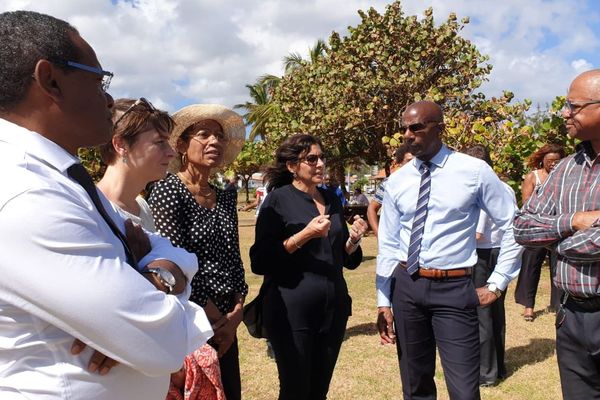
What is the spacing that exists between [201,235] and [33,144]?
5.46 feet

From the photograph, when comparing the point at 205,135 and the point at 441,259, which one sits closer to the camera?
the point at 205,135

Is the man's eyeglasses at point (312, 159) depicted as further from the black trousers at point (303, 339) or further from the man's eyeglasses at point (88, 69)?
the man's eyeglasses at point (88, 69)

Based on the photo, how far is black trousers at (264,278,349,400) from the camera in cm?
340

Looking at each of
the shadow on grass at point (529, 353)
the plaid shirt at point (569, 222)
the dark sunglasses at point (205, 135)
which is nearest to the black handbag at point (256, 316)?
the dark sunglasses at point (205, 135)

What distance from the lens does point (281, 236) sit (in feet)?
11.7

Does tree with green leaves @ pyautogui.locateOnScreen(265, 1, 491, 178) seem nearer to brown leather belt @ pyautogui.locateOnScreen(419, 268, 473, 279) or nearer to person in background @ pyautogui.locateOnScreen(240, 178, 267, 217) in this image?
person in background @ pyautogui.locateOnScreen(240, 178, 267, 217)

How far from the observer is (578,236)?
8.64 ft

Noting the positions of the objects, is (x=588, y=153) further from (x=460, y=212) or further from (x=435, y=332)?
(x=435, y=332)

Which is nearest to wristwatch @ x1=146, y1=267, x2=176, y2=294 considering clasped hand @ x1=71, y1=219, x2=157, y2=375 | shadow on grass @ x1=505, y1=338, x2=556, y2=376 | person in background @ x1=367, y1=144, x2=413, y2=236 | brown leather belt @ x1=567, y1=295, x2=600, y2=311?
clasped hand @ x1=71, y1=219, x2=157, y2=375

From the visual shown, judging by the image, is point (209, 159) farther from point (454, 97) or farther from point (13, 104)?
point (454, 97)

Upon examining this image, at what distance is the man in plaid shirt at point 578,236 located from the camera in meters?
2.67

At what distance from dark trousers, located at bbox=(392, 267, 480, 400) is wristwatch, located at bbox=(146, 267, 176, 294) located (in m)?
2.27

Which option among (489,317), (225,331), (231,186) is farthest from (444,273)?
(231,186)

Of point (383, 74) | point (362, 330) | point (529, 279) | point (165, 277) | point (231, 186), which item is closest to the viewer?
point (165, 277)
